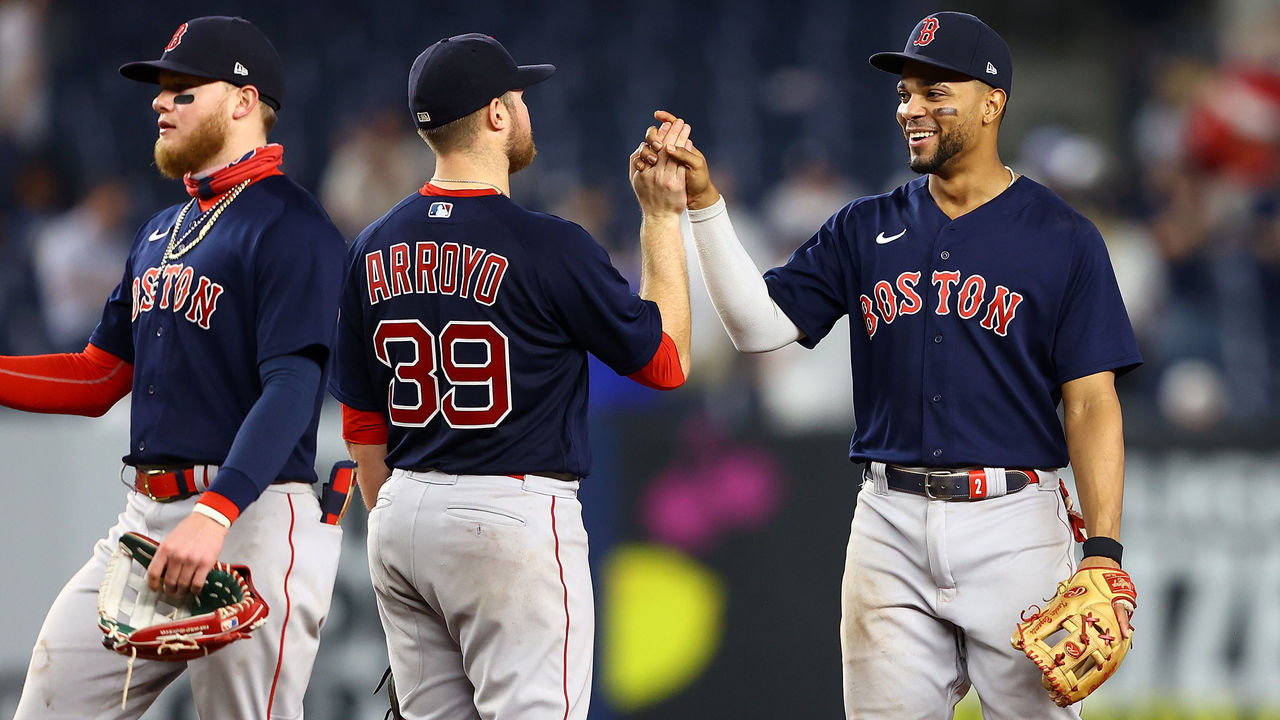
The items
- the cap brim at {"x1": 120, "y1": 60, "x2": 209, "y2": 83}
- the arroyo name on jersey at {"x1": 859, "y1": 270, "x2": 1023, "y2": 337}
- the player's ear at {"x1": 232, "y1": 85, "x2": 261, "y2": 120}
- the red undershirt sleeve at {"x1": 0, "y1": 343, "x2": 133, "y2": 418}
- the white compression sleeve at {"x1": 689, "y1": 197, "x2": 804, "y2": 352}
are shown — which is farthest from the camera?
the white compression sleeve at {"x1": 689, "y1": 197, "x2": 804, "y2": 352}

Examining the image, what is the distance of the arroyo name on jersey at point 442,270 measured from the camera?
350 cm

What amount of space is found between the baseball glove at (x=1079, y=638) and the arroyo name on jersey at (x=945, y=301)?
686 millimetres

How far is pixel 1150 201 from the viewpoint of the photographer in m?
10.1

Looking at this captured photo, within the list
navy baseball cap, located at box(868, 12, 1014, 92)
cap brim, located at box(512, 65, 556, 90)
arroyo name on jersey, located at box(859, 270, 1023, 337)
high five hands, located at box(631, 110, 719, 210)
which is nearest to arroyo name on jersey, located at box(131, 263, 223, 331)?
cap brim, located at box(512, 65, 556, 90)

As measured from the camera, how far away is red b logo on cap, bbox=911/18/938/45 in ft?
12.6

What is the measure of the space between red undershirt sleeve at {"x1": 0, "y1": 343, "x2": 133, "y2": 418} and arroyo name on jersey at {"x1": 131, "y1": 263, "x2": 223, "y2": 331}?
0.37 m

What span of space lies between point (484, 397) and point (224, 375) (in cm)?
62

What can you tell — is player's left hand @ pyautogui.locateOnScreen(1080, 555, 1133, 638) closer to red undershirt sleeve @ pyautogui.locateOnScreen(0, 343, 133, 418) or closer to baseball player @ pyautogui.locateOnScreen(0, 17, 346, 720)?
baseball player @ pyautogui.locateOnScreen(0, 17, 346, 720)

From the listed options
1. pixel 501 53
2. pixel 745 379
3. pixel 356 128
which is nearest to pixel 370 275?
pixel 501 53

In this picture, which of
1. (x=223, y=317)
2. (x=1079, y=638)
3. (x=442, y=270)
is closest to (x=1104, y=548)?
(x=1079, y=638)

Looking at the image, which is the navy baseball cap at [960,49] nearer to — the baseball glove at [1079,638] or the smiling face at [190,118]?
the baseball glove at [1079,638]

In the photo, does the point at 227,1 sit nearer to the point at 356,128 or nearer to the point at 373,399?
the point at 356,128

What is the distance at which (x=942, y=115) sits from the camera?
3.85 meters

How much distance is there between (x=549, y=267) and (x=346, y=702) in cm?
310
